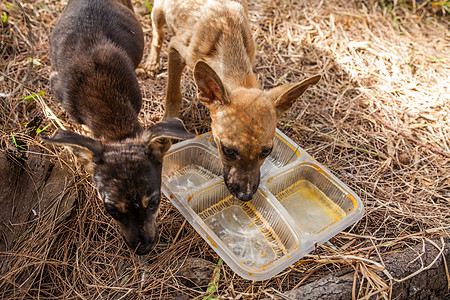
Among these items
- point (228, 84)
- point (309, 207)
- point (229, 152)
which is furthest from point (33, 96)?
point (309, 207)

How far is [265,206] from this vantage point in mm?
Answer: 4203

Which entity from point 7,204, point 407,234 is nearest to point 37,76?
point 7,204

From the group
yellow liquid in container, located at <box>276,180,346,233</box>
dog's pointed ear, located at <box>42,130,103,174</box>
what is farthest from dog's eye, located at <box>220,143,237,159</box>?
dog's pointed ear, located at <box>42,130,103,174</box>

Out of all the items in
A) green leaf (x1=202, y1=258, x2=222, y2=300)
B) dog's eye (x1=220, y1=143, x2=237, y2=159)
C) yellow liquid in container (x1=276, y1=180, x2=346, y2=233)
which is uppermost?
dog's eye (x1=220, y1=143, x2=237, y2=159)

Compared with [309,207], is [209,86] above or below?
above

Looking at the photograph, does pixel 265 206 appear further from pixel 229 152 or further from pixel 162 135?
pixel 162 135

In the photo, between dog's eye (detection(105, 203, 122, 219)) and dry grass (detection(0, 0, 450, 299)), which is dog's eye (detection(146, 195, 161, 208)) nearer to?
dog's eye (detection(105, 203, 122, 219))

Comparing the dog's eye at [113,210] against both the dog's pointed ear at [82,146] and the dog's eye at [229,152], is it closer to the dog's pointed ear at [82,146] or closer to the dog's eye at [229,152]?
the dog's pointed ear at [82,146]

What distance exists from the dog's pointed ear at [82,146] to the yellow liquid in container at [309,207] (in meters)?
2.40

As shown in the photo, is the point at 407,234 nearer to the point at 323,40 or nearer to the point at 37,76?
the point at 323,40

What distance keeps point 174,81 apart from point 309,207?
8.44ft

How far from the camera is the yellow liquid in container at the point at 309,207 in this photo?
4.26 metres

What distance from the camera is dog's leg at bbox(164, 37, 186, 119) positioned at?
16.0 feet

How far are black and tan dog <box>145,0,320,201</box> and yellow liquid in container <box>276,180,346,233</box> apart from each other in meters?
0.87
